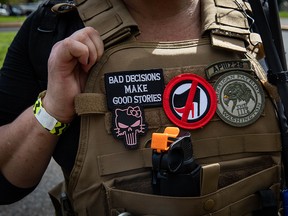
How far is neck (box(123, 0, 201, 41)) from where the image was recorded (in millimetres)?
1213

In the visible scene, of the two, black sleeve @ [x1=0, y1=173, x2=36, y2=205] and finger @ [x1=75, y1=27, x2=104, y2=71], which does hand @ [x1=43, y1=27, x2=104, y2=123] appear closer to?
finger @ [x1=75, y1=27, x2=104, y2=71]

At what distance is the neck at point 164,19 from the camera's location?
1213 mm

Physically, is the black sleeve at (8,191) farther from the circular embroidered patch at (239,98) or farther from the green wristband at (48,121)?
the circular embroidered patch at (239,98)

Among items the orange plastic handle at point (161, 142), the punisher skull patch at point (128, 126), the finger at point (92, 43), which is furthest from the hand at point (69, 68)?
the orange plastic handle at point (161, 142)

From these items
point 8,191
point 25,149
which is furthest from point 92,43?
point 8,191

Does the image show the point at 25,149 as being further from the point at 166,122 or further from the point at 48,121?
the point at 166,122

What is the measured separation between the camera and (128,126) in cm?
111

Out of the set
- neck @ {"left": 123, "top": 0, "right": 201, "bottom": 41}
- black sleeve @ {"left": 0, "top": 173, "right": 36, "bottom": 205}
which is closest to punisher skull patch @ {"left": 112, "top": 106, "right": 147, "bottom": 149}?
neck @ {"left": 123, "top": 0, "right": 201, "bottom": 41}

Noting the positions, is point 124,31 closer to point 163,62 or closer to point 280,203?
point 163,62

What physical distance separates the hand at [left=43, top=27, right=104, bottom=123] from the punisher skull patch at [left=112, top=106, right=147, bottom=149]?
11cm

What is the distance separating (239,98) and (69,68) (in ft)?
1.42

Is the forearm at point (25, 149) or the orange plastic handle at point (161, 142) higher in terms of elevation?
the orange plastic handle at point (161, 142)

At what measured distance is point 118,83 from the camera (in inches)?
44.0

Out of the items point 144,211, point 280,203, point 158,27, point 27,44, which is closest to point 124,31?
point 158,27
